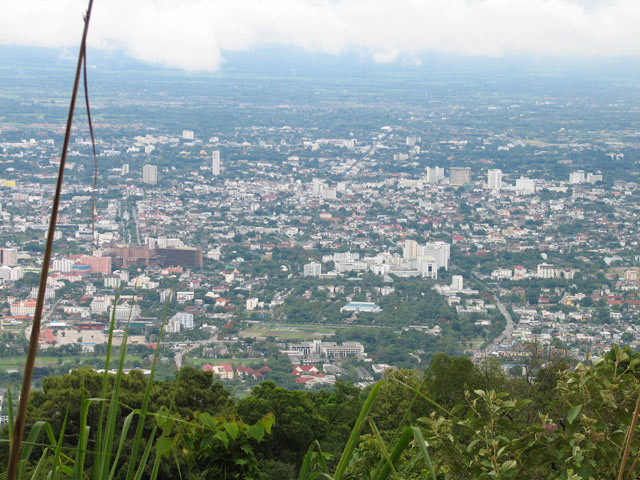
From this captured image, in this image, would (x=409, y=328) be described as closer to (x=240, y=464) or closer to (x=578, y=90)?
(x=240, y=464)

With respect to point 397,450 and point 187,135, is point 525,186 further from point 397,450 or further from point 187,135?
point 397,450

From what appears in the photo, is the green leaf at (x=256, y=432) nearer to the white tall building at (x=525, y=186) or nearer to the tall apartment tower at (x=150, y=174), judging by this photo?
the tall apartment tower at (x=150, y=174)

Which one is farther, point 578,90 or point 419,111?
point 578,90

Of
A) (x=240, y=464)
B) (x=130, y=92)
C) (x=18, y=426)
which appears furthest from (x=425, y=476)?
(x=130, y=92)

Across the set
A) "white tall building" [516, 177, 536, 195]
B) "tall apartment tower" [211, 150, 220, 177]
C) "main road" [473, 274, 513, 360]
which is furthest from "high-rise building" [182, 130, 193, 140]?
"main road" [473, 274, 513, 360]

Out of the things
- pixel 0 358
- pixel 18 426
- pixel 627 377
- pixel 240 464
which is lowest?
pixel 0 358

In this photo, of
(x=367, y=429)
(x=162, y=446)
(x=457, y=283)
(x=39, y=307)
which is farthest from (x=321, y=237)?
(x=39, y=307)

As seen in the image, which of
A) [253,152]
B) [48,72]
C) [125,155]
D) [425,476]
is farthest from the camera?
[48,72]

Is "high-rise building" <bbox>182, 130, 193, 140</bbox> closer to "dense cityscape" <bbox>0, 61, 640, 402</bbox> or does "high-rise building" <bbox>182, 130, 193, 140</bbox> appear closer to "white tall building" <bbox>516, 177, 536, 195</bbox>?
"dense cityscape" <bbox>0, 61, 640, 402</bbox>
